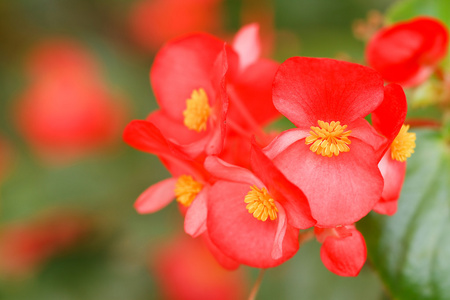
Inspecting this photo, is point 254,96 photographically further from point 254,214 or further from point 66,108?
point 66,108

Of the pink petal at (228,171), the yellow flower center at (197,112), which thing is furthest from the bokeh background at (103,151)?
the pink petal at (228,171)

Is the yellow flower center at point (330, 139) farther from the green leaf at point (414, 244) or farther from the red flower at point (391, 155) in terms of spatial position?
the green leaf at point (414, 244)

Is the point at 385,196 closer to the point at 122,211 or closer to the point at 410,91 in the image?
the point at 410,91

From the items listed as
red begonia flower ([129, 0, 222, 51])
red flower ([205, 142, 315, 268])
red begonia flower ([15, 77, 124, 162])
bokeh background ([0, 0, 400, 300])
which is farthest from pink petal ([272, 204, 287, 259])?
red begonia flower ([129, 0, 222, 51])

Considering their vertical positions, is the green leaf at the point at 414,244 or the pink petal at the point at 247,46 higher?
the pink petal at the point at 247,46

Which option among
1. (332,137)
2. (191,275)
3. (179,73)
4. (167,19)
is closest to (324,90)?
(332,137)

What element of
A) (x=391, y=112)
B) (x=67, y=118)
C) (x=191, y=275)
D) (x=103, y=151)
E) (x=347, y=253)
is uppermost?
(x=391, y=112)

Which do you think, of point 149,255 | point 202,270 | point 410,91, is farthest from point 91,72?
point 410,91
